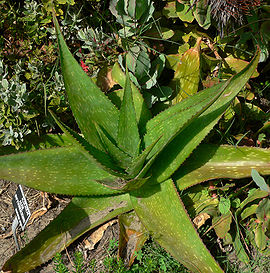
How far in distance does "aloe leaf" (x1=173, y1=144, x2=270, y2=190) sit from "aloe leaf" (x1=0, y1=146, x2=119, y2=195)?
0.34 m

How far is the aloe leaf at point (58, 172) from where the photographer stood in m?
1.51

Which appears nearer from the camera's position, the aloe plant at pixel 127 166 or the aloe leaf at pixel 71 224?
the aloe plant at pixel 127 166

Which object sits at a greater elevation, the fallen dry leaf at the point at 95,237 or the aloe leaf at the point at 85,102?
the aloe leaf at the point at 85,102

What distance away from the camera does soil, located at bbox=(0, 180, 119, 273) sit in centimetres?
176

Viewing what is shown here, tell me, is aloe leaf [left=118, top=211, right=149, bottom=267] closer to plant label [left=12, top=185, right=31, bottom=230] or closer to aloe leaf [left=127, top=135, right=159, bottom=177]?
aloe leaf [left=127, top=135, right=159, bottom=177]

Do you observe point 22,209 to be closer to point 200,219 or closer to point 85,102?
point 85,102

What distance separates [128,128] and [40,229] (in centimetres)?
79

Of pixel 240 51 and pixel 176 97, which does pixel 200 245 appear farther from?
pixel 240 51

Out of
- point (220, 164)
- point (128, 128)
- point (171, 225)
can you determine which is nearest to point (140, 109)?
point (128, 128)

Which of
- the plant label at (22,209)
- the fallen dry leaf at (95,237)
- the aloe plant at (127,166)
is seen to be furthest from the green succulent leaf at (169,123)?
the plant label at (22,209)

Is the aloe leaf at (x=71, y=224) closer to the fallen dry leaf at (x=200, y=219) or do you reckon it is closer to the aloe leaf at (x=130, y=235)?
the aloe leaf at (x=130, y=235)

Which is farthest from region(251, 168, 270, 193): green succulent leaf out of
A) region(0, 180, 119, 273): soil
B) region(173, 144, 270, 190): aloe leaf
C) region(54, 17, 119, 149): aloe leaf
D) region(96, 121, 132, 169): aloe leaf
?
region(0, 180, 119, 273): soil

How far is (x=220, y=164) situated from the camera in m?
1.56

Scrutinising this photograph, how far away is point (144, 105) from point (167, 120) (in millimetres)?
218
